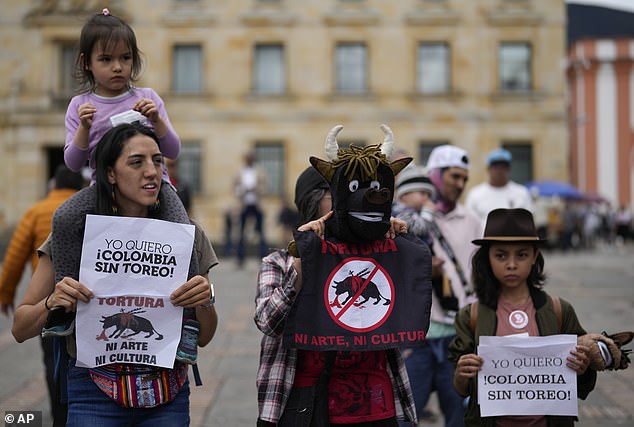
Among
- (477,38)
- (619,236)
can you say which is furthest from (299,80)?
(619,236)

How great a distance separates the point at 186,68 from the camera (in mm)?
31844

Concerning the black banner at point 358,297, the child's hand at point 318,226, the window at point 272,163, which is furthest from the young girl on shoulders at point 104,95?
the window at point 272,163

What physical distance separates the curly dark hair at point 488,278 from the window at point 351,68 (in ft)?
93.0

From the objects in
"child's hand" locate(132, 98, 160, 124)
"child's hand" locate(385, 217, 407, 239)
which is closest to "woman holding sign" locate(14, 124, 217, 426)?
"child's hand" locate(132, 98, 160, 124)

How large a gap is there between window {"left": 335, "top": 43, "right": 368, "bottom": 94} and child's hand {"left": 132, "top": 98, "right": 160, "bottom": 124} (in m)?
28.9

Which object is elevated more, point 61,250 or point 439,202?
point 439,202

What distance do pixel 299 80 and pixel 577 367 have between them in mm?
28988

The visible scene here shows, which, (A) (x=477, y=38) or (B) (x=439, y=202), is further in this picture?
(A) (x=477, y=38)

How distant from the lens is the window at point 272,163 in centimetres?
3200

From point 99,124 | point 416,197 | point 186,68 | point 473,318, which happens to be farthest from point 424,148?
point 99,124

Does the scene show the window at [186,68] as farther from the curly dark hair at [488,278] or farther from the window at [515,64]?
the curly dark hair at [488,278]

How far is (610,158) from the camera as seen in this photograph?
46.4m

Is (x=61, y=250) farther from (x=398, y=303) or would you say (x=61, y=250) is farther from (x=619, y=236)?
(x=619, y=236)

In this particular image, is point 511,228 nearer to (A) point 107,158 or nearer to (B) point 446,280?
(B) point 446,280
